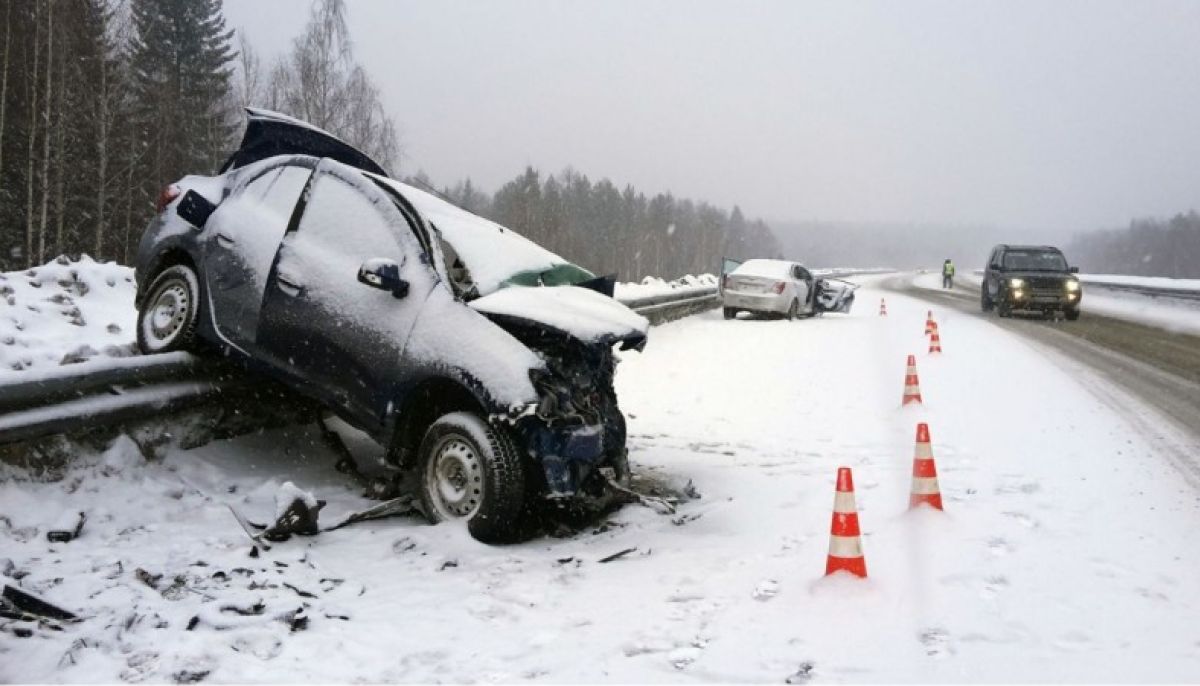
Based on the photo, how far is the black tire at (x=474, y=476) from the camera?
4719mm

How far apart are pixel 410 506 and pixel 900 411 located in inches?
245

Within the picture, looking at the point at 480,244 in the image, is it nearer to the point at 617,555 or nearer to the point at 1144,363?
the point at 617,555

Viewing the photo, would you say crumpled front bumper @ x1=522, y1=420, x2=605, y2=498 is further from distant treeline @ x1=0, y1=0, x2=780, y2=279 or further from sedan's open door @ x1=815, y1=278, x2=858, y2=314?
distant treeline @ x1=0, y1=0, x2=780, y2=279

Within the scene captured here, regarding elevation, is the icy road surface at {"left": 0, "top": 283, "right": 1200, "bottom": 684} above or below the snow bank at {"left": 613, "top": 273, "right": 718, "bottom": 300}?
below

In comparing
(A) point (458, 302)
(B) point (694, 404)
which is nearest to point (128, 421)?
(A) point (458, 302)

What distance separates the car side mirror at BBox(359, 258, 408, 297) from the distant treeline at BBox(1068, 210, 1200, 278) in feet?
502

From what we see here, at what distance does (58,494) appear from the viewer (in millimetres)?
4566

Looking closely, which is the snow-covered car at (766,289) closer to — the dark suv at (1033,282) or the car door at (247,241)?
the dark suv at (1033,282)

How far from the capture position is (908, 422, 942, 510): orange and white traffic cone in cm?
541

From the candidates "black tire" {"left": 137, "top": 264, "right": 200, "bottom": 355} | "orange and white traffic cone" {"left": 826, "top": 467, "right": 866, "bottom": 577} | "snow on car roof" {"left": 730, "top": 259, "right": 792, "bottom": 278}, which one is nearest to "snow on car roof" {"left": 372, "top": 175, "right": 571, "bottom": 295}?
"black tire" {"left": 137, "top": 264, "right": 200, "bottom": 355}

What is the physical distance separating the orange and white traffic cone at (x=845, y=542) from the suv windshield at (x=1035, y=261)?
1996 centimetres

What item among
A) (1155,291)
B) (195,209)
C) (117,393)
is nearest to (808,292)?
(1155,291)

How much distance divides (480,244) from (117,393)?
2.46 m

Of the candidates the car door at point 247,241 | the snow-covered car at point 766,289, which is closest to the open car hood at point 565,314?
the car door at point 247,241
